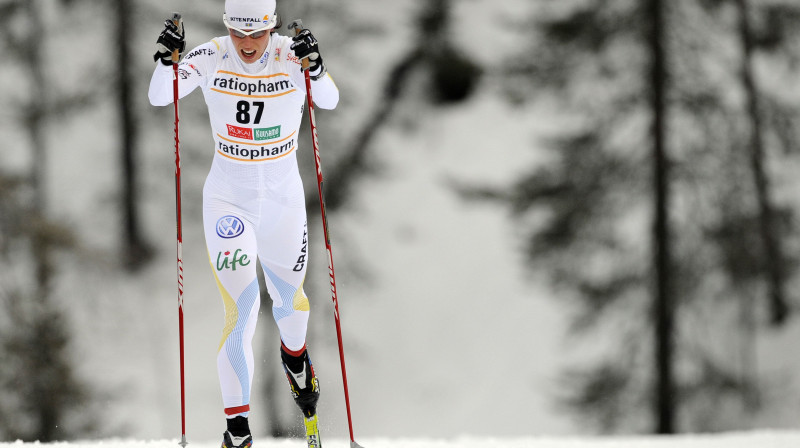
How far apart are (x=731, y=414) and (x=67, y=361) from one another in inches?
495

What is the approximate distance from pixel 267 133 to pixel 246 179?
0.36 meters

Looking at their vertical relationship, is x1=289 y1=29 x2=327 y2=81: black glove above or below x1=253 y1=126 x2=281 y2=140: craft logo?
above

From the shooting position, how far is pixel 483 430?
19516 millimetres

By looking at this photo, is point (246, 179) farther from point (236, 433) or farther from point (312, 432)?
point (312, 432)

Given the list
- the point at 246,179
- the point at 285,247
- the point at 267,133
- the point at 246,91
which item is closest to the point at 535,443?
the point at 285,247

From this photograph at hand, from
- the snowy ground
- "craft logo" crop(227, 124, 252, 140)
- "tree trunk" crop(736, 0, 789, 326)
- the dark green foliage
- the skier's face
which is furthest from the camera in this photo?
"tree trunk" crop(736, 0, 789, 326)

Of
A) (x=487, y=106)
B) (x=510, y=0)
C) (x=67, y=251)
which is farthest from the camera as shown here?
(x=510, y=0)

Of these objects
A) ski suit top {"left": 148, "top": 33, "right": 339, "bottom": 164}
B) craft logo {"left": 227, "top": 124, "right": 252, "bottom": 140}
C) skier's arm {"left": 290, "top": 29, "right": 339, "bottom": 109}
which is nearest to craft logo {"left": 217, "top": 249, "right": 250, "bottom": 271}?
ski suit top {"left": 148, "top": 33, "right": 339, "bottom": 164}

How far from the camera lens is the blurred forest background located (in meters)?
17.1

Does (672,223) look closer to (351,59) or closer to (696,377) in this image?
(696,377)

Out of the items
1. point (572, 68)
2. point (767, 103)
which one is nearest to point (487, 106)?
point (572, 68)

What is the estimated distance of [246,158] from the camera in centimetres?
670

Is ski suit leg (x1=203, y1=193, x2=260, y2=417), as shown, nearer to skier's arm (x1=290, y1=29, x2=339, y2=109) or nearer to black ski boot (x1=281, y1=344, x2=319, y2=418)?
black ski boot (x1=281, y1=344, x2=319, y2=418)

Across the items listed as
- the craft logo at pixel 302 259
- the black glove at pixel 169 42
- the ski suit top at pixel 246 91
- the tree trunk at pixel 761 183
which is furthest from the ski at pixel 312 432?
the tree trunk at pixel 761 183
